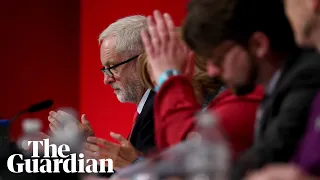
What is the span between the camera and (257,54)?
977 mm

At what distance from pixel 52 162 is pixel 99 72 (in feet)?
6.62

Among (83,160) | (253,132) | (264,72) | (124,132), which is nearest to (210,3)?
(264,72)

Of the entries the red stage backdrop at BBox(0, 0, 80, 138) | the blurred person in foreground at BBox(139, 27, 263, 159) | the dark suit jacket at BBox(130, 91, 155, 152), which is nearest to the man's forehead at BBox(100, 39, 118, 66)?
the dark suit jacket at BBox(130, 91, 155, 152)

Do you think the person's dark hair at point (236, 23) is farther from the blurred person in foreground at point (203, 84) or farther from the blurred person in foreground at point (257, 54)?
the blurred person in foreground at point (203, 84)

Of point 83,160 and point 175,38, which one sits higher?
point 175,38

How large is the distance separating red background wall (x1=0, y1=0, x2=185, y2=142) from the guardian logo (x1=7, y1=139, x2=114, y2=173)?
1.80m

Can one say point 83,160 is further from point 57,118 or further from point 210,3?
point 57,118

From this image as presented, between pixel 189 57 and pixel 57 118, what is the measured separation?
74 cm

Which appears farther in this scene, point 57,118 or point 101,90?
point 101,90

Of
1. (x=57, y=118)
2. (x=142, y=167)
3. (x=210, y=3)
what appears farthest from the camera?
(x=57, y=118)

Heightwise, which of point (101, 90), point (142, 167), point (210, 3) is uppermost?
point (101, 90)

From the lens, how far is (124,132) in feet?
9.84

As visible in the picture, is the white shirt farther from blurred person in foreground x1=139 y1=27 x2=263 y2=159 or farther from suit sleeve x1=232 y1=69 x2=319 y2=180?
suit sleeve x1=232 y1=69 x2=319 y2=180

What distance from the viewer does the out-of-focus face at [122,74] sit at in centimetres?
213
